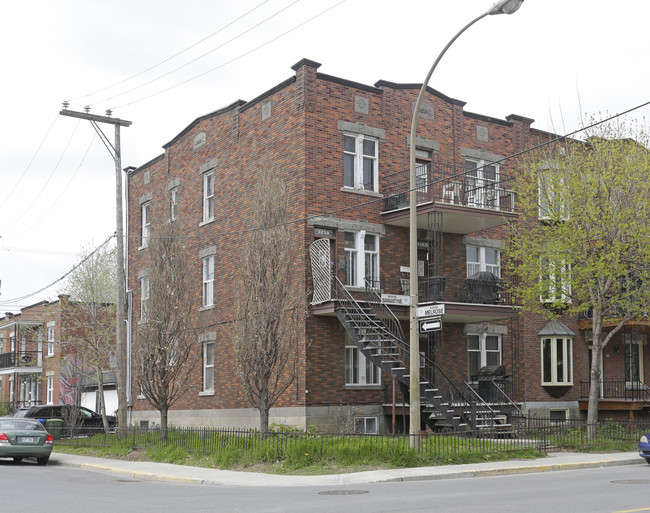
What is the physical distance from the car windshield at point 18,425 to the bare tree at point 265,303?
659cm

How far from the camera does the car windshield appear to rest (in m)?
21.8

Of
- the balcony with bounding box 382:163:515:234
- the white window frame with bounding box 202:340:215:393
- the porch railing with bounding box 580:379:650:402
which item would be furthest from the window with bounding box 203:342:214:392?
the porch railing with bounding box 580:379:650:402

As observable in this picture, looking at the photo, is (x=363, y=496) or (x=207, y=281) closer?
(x=363, y=496)

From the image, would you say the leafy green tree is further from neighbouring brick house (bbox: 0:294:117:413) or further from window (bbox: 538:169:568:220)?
neighbouring brick house (bbox: 0:294:117:413)

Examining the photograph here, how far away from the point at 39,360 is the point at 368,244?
37.1 m

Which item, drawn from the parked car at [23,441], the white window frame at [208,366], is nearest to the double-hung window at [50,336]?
the white window frame at [208,366]

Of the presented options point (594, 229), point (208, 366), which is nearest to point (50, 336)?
point (208, 366)

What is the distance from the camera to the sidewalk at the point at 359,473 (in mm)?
15672

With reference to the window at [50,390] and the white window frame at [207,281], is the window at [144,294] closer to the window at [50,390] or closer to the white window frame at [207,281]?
the white window frame at [207,281]

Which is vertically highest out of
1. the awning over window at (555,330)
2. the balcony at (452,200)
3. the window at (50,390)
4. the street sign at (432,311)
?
the balcony at (452,200)

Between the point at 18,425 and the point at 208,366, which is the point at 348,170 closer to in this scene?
the point at 208,366

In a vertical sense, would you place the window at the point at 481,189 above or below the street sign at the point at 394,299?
above

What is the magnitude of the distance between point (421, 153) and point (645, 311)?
9.36 m

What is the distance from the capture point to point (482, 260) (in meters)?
28.7
